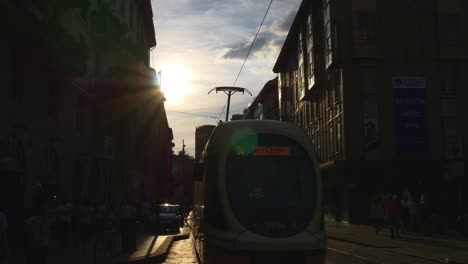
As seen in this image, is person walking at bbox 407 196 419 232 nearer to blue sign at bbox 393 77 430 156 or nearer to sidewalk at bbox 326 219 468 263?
sidewalk at bbox 326 219 468 263

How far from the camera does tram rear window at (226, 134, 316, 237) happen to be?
10.8 metres

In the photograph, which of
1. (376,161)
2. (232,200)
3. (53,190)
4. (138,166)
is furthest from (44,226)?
(138,166)

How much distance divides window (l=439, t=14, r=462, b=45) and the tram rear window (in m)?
29.9

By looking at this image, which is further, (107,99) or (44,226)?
(107,99)

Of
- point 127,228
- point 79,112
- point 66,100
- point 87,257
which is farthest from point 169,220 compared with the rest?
point 87,257

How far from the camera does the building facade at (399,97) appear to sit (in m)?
37.0

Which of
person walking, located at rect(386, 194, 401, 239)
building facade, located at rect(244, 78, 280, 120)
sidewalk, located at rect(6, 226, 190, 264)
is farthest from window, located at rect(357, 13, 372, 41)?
building facade, located at rect(244, 78, 280, 120)

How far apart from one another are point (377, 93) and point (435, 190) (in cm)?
678

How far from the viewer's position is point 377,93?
37688 mm

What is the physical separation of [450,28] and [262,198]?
102ft

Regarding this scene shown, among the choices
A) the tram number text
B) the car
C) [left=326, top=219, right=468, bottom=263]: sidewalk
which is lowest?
[left=326, top=219, right=468, bottom=263]: sidewalk

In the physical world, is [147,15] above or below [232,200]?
above

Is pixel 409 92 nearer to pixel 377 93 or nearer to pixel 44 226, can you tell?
pixel 377 93

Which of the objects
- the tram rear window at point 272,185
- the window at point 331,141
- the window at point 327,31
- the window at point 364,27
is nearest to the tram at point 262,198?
the tram rear window at point 272,185
